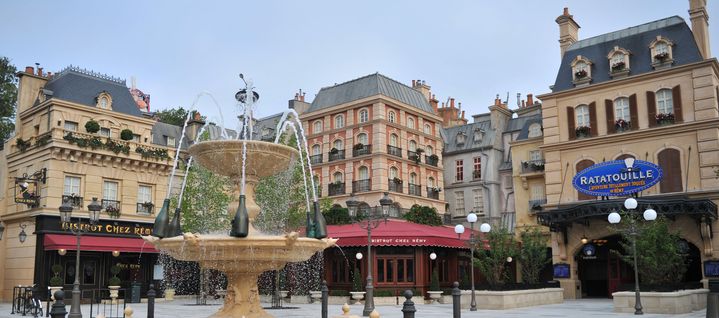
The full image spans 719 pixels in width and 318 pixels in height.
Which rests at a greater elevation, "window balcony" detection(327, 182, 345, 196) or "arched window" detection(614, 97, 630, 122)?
"arched window" detection(614, 97, 630, 122)

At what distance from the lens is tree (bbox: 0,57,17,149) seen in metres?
37.5

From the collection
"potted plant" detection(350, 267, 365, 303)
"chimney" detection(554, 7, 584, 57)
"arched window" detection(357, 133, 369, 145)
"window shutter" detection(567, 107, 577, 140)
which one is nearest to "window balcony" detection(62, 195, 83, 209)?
"potted plant" detection(350, 267, 365, 303)

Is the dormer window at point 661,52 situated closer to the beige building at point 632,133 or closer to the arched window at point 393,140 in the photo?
the beige building at point 632,133

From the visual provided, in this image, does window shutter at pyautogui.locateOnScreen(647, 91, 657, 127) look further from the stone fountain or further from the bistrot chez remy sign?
the stone fountain

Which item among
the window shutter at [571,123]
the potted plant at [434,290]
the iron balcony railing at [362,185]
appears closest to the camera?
the potted plant at [434,290]

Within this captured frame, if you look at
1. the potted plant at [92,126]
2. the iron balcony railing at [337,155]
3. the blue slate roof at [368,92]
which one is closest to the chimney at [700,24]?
the blue slate roof at [368,92]

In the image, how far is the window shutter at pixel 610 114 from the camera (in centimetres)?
3153

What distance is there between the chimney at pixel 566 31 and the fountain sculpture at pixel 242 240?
2675 cm

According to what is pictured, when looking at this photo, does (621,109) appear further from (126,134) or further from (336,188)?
(126,134)

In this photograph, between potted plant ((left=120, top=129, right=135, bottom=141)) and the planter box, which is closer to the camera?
the planter box

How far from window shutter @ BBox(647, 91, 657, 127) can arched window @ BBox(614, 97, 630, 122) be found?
1049 mm

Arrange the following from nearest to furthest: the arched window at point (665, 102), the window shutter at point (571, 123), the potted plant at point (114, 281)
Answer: the potted plant at point (114, 281) → the arched window at point (665, 102) → the window shutter at point (571, 123)

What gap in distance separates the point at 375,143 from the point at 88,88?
16345 millimetres

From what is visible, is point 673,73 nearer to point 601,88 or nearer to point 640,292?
point 601,88
